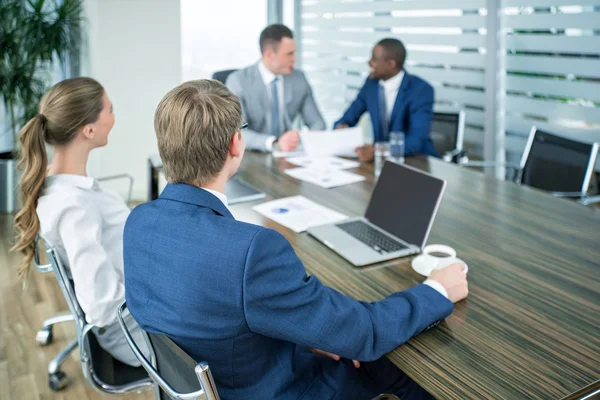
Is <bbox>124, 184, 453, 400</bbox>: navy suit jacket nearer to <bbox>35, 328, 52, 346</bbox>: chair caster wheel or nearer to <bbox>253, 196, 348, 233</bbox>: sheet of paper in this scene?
<bbox>253, 196, 348, 233</bbox>: sheet of paper

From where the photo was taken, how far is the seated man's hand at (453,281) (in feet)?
Answer: 5.38

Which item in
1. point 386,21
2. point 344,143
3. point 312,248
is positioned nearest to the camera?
point 312,248

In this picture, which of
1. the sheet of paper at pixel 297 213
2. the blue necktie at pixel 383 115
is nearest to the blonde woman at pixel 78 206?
the sheet of paper at pixel 297 213

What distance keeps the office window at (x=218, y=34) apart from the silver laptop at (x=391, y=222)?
418 cm

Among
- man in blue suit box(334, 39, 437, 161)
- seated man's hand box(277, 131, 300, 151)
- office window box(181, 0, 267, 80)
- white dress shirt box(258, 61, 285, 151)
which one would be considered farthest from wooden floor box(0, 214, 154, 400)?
office window box(181, 0, 267, 80)

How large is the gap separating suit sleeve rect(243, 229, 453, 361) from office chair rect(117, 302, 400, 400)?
15cm

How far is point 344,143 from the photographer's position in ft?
11.3

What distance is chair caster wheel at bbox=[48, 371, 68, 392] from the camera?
8.64ft

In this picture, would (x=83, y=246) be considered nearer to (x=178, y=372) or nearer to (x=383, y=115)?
(x=178, y=372)

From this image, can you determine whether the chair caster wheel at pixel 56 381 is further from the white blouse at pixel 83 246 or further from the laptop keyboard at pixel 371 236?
the laptop keyboard at pixel 371 236

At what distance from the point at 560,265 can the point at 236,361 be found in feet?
Answer: 3.77

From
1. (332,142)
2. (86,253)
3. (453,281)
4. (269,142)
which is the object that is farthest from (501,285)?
(269,142)

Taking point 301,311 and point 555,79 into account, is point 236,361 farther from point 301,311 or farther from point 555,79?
point 555,79

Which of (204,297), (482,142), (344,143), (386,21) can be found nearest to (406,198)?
(204,297)
